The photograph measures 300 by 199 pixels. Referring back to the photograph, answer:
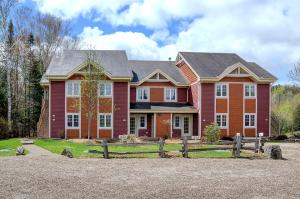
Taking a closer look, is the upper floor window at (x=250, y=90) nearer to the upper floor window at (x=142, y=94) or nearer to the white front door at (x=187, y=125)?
Result: the white front door at (x=187, y=125)

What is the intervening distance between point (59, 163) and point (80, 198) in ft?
22.6

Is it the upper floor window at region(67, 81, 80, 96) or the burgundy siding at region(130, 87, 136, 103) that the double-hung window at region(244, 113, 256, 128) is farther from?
the upper floor window at region(67, 81, 80, 96)

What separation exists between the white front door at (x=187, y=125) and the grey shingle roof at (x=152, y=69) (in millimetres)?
3645

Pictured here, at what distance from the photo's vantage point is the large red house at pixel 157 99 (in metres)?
36.5

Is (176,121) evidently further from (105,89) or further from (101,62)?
(101,62)

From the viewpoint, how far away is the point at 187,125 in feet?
132

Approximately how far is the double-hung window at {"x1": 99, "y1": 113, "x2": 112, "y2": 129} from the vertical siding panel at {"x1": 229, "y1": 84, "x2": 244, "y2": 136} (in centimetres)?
1135

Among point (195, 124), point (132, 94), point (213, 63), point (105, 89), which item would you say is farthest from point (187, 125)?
point (105, 89)

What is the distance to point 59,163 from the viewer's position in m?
16.7

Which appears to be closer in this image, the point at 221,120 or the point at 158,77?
the point at 221,120

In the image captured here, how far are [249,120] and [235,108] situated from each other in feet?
6.15

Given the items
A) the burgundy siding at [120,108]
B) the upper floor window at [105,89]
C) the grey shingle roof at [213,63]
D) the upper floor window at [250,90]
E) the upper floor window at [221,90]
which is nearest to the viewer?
the upper floor window at [105,89]

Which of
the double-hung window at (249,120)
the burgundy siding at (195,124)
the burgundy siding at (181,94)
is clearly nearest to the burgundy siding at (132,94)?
the burgundy siding at (181,94)

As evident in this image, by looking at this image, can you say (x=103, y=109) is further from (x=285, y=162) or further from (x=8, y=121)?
(x=285, y=162)
